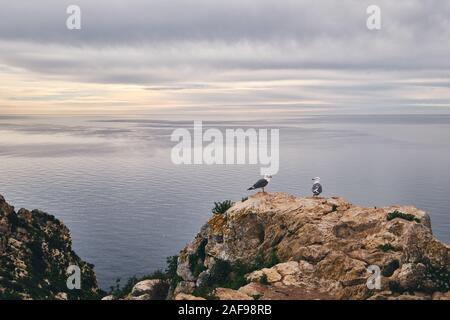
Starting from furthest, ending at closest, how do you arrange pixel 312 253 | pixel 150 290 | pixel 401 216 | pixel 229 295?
pixel 150 290 < pixel 401 216 < pixel 312 253 < pixel 229 295

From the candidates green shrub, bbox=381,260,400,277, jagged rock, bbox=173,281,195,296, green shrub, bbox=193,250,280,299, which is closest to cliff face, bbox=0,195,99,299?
jagged rock, bbox=173,281,195,296

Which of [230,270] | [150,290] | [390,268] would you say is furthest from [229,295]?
[150,290]

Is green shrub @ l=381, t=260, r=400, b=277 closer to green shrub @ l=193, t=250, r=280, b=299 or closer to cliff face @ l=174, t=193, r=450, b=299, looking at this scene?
cliff face @ l=174, t=193, r=450, b=299

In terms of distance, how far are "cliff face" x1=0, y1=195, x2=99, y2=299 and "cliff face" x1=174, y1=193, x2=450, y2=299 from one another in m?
17.7

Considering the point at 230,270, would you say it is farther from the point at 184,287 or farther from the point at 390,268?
the point at 390,268

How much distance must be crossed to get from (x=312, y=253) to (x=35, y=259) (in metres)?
35.4

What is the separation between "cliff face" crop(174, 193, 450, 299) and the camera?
31594mm

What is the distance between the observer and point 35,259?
56.1m

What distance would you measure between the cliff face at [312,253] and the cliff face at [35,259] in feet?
57.9

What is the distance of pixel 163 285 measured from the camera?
43.2 meters

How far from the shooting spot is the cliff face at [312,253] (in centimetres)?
3159

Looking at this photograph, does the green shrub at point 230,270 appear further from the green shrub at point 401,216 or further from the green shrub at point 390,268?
the green shrub at point 401,216
